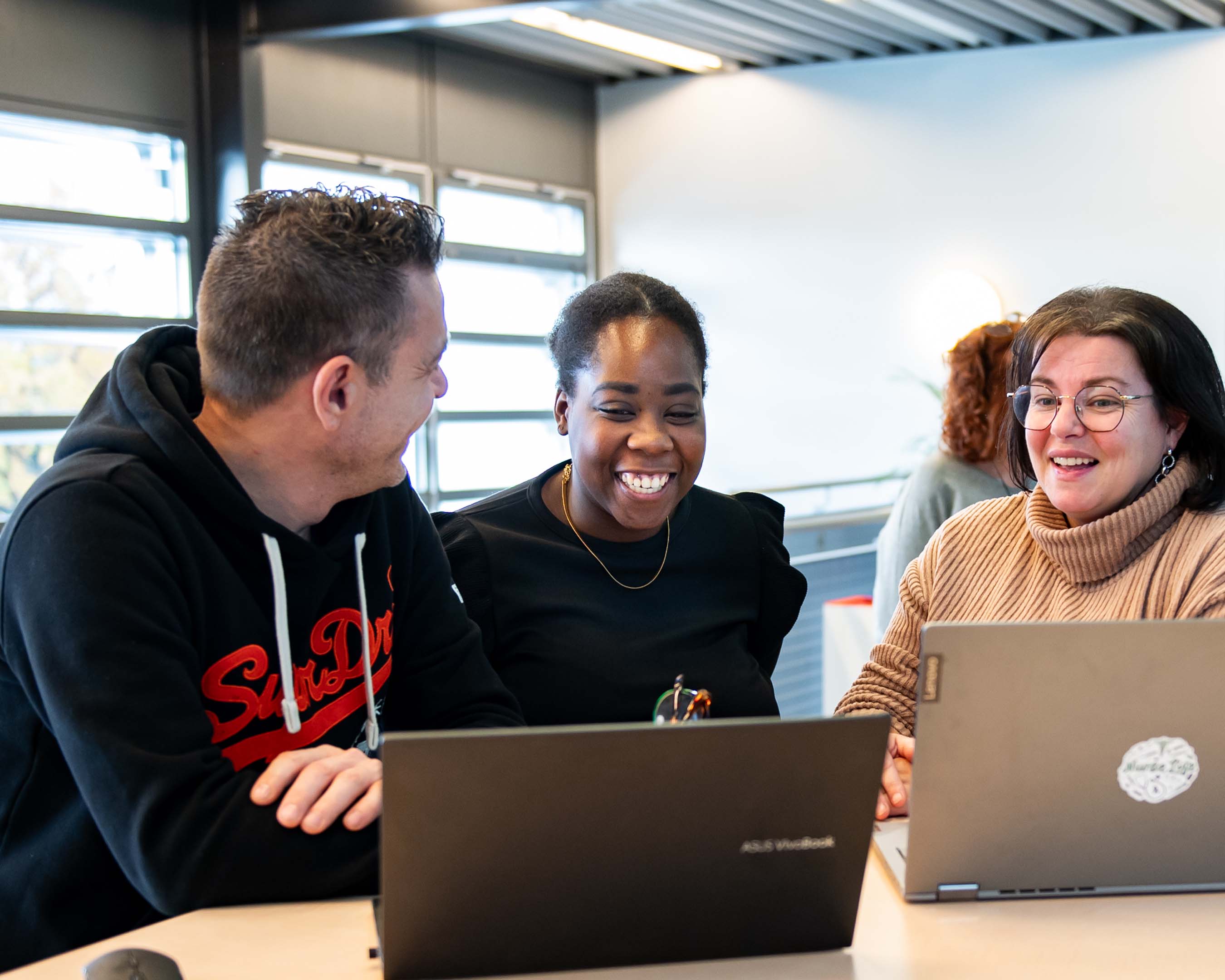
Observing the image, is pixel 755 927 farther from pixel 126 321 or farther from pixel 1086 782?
pixel 126 321

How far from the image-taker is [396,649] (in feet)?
5.74

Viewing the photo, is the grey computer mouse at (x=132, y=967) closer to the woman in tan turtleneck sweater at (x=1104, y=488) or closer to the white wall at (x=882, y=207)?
the woman in tan turtleneck sweater at (x=1104, y=488)

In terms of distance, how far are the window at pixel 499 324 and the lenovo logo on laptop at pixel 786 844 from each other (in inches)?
244

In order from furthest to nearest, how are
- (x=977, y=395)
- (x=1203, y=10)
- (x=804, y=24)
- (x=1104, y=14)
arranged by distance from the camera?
(x=804, y=24), (x=1104, y=14), (x=1203, y=10), (x=977, y=395)

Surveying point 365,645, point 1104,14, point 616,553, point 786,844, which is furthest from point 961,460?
point 1104,14

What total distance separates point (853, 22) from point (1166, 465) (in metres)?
5.67

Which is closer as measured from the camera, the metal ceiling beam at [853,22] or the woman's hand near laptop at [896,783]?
the woman's hand near laptop at [896,783]

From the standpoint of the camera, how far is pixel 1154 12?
20.4ft

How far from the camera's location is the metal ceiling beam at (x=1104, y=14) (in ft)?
20.5

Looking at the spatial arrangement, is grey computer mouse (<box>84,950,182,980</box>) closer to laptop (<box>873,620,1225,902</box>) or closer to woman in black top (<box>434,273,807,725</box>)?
laptop (<box>873,620,1225,902</box>)

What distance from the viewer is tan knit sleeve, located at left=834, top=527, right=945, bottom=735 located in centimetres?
188

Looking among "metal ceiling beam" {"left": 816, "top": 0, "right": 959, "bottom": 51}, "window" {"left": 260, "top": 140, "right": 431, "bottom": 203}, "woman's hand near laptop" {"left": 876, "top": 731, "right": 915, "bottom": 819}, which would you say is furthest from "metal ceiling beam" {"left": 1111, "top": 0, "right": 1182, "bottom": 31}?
"woman's hand near laptop" {"left": 876, "top": 731, "right": 915, "bottom": 819}

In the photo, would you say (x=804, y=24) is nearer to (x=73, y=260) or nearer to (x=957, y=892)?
(x=73, y=260)

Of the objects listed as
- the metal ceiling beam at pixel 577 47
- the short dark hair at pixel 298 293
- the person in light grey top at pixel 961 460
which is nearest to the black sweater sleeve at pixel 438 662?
the short dark hair at pixel 298 293
